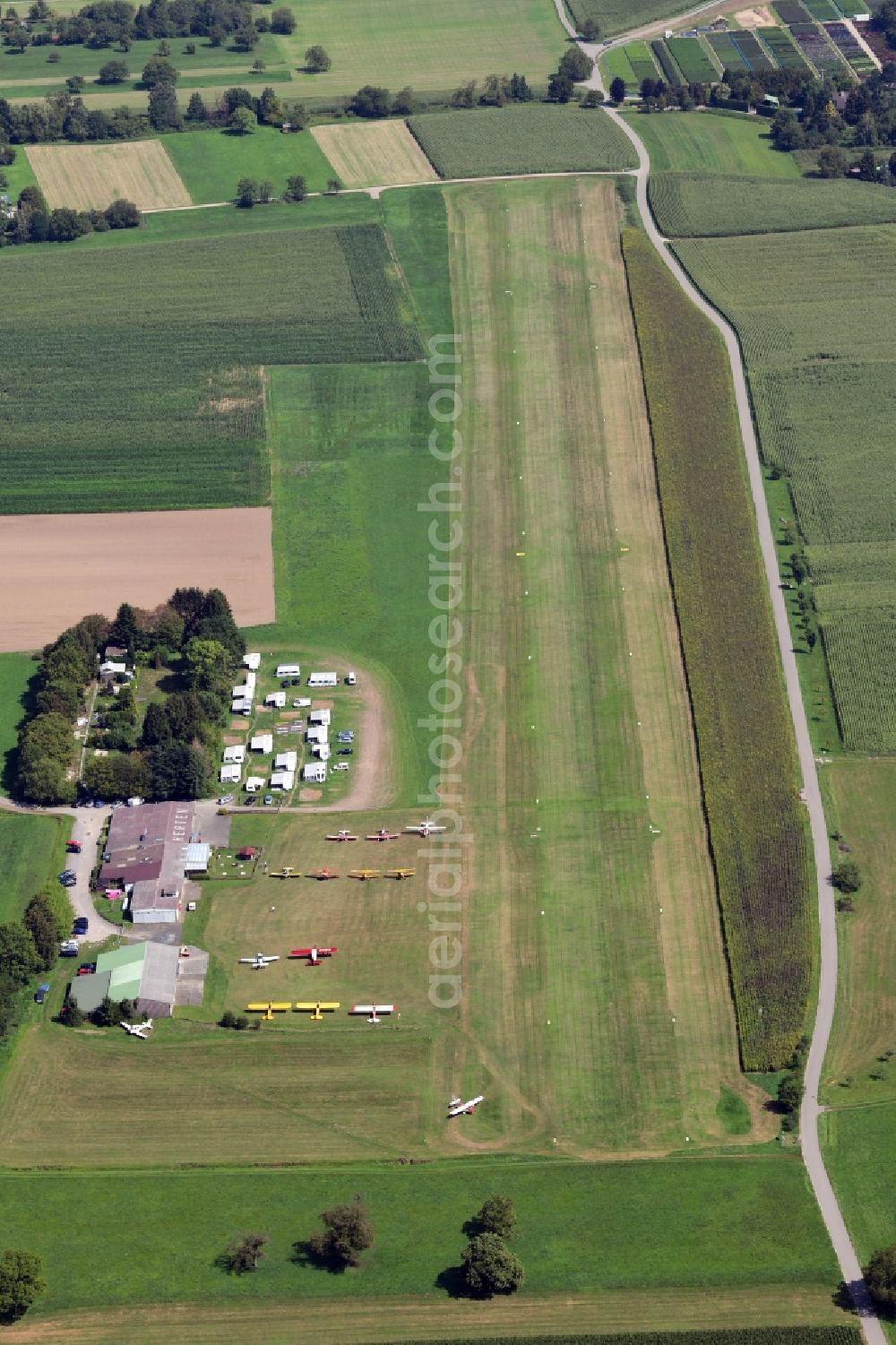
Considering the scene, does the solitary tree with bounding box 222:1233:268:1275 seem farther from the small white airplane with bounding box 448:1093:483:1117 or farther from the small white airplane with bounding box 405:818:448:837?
the small white airplane with bounding box 405:818:448:837

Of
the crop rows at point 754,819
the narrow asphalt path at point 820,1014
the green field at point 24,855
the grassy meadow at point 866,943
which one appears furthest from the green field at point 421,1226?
the green field at point 24,855

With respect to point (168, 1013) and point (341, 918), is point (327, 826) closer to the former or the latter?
point (341, 918)

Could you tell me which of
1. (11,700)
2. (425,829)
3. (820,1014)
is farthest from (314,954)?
(11,700)

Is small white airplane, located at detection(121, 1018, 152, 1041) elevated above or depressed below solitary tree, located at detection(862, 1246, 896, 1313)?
below

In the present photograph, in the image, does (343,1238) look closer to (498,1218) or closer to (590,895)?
(498,1218)

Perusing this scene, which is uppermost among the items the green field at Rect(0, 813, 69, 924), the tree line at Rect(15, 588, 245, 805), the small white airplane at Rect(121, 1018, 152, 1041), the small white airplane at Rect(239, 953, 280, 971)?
the tree line at Rect(15, 588, 245, 805)

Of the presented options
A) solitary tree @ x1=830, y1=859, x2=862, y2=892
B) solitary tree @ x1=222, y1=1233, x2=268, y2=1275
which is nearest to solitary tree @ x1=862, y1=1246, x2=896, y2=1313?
solitary tree @ x1=830, y1=859, x2=862, y2=892

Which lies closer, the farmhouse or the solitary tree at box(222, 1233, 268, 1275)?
the solitary tree at box(222, 1233, 268, 1275)
